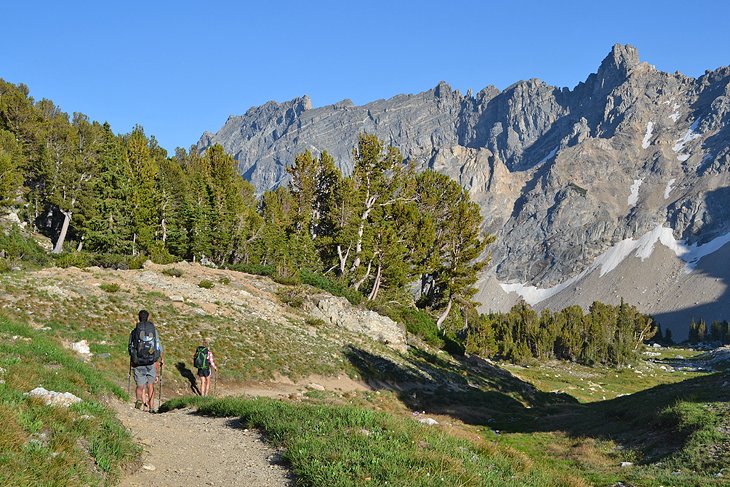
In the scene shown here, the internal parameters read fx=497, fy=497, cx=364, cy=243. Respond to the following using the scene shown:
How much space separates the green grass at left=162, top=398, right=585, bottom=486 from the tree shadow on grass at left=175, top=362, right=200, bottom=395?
32.7 feet

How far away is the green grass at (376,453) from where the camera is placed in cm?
766

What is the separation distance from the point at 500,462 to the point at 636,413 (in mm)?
16618

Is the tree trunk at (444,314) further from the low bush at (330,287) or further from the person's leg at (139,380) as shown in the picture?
the person's leg at (139,380)

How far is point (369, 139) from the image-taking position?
57.3m

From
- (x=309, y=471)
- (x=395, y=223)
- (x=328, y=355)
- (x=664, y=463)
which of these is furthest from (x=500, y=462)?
(x=395, y=223)

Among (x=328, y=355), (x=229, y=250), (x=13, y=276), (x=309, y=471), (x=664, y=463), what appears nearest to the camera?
(x=309, y=471)

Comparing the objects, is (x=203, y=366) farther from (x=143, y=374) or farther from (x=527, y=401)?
(x=527, y=401)

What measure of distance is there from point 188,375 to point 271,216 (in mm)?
49280

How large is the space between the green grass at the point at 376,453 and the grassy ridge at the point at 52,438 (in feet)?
9.40

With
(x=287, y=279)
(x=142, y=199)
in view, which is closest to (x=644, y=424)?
(x=287, y=279)

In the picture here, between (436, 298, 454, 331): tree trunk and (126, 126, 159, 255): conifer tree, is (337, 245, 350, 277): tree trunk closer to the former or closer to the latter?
(436, 298, 454, 331): tree trunk

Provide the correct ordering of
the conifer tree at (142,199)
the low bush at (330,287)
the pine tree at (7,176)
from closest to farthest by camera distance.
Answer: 1. the pine tree at (7,176)
2. the low bush at (330,287)
3. the conifer tree at (142,199)

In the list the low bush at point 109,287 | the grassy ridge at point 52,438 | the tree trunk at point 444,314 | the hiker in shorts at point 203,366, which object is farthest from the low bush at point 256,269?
the grassy ridge at point 52,438

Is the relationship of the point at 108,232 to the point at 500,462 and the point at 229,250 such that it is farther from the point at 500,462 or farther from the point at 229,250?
the point at 500,462
